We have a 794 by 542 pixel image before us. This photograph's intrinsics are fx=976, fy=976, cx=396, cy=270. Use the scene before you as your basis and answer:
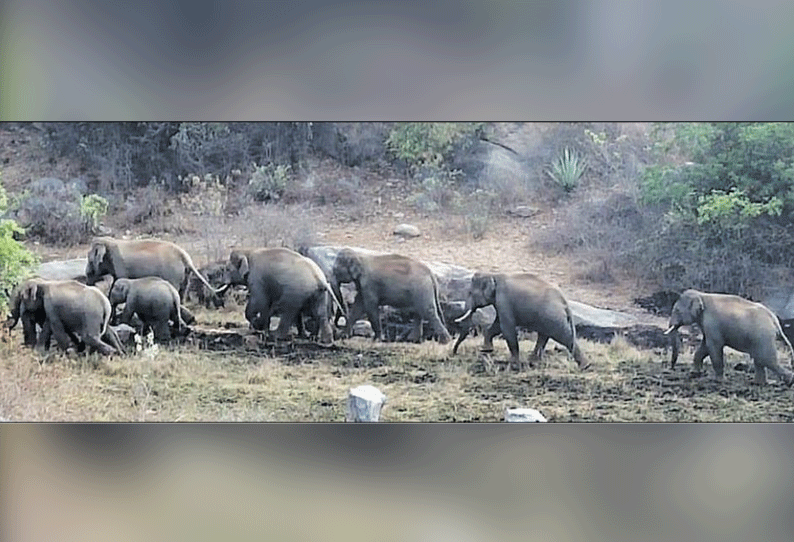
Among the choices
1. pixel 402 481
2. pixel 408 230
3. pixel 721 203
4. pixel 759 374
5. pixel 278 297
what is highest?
pixel 721 203

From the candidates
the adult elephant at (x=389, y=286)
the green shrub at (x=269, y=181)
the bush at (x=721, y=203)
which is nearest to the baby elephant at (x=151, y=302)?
the green shrub at (x=269, y=181)

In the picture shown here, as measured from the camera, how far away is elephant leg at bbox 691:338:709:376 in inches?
147

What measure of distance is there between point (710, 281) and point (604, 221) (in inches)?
18.4

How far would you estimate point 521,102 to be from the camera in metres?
3.79

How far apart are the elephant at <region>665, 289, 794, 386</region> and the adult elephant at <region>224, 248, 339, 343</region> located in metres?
1.35

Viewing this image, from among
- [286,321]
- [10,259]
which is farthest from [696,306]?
[10,259]

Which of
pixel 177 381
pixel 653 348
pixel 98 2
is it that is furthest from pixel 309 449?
pixel 98 2

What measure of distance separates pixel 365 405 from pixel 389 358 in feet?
0.67

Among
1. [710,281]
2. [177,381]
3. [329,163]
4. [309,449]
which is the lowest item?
[309,449]

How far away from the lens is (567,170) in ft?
12.4

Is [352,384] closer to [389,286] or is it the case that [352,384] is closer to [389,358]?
[389,358]

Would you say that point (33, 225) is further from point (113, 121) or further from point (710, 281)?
point (710, 281)

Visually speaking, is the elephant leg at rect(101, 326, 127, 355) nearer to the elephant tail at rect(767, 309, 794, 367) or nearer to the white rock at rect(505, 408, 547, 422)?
the white rock at rect(505, 408, 547, 422)

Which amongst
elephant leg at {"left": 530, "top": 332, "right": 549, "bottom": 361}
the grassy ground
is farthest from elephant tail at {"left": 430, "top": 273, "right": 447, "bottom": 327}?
elephant leg at {"left": 530, "top": 332, "right": 549, "bottom": 361}
